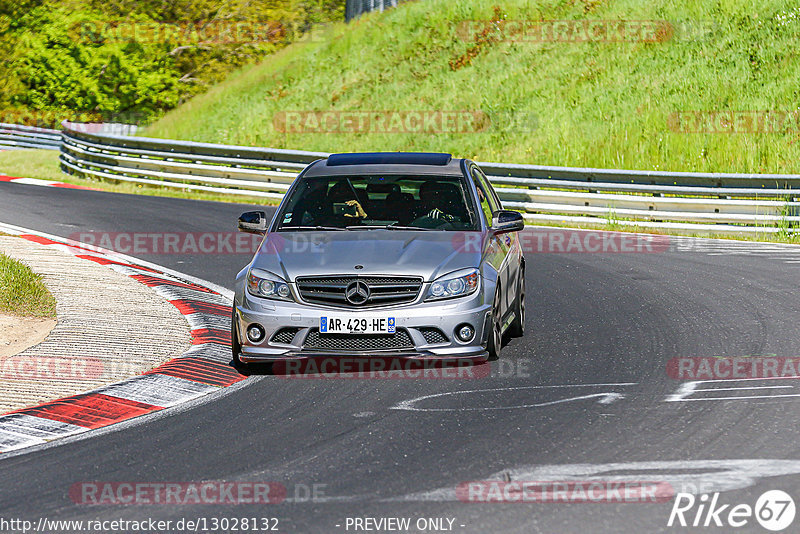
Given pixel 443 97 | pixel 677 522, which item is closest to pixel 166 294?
pixel 677 522

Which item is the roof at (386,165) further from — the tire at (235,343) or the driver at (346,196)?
the tire at (235,343)

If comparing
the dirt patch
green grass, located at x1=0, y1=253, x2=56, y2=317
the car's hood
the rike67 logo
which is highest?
the car's hood

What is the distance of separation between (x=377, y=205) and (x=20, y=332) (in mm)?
3355

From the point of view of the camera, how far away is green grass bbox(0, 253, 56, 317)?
435 inches

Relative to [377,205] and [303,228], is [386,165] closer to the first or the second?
[377,205]

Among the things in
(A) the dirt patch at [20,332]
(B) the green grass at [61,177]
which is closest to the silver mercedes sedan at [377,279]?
(A) the dirt patch at [20,332]

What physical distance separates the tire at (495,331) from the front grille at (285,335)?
148 centimetres

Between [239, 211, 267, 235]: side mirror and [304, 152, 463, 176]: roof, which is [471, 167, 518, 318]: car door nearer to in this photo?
[304, 152, 463, 176]: roof

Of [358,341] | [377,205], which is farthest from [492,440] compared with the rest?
[377,205]

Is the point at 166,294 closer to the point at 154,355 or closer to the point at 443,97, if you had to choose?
the point at 154,355

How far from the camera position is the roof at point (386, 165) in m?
10.2

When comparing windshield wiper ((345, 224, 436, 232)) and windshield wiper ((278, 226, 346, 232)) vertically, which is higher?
windshield wiper ((345, 224, 436, 232))

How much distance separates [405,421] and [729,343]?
3.76 metres

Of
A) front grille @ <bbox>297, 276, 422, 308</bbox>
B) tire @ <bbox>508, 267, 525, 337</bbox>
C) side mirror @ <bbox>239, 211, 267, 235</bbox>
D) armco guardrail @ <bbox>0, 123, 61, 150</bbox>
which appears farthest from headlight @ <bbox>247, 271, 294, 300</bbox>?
armco guardrail @ <bbox>0, 123, 61, 150</bbox>
